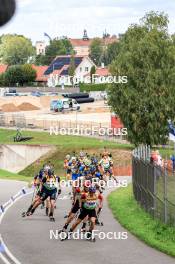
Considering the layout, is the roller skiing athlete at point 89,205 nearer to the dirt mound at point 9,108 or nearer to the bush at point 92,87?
the dirt mound at point 9,108

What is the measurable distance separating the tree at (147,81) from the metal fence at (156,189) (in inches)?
641

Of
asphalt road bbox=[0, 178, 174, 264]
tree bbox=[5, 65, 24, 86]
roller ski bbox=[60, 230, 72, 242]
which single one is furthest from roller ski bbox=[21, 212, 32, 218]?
tree bbox=[5, 65, 24, 86]

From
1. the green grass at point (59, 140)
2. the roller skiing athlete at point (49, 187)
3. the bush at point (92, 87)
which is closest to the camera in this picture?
the roller skiing athlete at point (49, 187)

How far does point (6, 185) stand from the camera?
93.6ft

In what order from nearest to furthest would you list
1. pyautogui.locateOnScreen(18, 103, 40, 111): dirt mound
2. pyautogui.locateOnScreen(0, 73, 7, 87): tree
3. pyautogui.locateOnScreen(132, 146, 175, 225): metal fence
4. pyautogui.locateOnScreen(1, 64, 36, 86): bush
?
pyautogui.locateOnScreen(132, 146, 175, 225): metal fence, pyautogui.locateOnScreen(18, 103, 40, 111): dirt mound, pyautogui.locateOnScreen(0, 73, 7, 87): tree, pyautogui.locateOnScreen(1, 64, 36, 86): bush

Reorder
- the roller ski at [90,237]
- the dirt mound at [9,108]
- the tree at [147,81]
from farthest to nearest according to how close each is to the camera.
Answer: the dirt mound at [9,108] < the tree at [147,81] < the roller ski at [90,237]

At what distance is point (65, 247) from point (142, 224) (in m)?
3.22

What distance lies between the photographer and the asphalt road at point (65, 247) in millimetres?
11734

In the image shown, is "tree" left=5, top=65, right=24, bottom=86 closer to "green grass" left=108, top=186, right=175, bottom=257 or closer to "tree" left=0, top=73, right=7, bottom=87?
"tree" left=0, top=73, right=7, bottom=87

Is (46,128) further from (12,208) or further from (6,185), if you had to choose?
(12,208)

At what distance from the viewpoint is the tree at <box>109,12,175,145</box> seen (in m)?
36.6

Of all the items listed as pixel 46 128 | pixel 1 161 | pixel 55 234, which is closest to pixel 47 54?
pixel 46 128

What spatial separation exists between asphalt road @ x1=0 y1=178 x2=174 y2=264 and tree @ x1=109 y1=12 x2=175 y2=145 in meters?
19.6

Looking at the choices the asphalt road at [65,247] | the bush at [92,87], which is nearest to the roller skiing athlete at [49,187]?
the asphalt road at [65,247]
